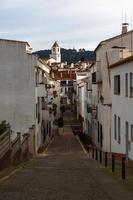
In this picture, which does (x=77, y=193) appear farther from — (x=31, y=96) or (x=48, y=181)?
(x=31, y=96)

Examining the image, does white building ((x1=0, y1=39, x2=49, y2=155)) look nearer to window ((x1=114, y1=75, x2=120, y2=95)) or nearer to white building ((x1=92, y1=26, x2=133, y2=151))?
white building ((x1=92, y1=26, x2=133, y2=151))

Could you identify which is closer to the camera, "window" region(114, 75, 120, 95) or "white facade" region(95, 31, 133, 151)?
"window" region(114, 75, 120, 95)

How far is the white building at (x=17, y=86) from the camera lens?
46.8 meters

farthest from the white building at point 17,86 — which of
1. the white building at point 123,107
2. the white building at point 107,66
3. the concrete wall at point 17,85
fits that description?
the white building at point 123,107

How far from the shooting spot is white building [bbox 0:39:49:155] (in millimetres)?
46844

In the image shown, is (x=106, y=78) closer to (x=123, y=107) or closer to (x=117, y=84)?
(x=117, y=84)

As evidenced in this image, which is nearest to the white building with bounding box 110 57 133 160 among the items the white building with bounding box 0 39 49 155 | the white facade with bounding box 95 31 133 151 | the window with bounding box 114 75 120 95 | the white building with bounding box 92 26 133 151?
the window with bounding box 114 75 120 95

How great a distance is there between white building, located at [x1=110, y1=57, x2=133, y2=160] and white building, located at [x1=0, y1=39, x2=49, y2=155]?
12048 millimetres

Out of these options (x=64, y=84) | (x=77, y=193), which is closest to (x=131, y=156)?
(x=77, y=193)

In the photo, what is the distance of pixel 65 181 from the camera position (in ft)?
53.7

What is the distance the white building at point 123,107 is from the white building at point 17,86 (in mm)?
12048

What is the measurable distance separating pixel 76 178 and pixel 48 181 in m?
1.66

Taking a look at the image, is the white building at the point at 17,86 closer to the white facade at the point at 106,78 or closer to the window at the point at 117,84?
the white facade at the point at 106,78

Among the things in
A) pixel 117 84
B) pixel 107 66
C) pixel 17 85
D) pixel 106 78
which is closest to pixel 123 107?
pixel 117 84
